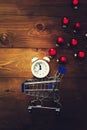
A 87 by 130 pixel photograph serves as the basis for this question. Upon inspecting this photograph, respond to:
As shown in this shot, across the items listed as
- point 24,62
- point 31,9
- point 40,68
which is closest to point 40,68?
point 40,68

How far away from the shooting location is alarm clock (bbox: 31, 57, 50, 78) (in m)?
2.02

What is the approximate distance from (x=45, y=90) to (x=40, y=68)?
0.44ft

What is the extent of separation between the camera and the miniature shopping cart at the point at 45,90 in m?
2.03

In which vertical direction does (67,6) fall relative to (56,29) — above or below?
above

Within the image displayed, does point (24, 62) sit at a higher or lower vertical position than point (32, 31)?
lower

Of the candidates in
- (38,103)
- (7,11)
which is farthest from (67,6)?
(38,103)

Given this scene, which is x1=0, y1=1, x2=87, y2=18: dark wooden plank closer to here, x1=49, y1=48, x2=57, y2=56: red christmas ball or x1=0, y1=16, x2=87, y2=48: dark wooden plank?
x1=0, y1=16, x2=87, y2=48: dark wooden plank

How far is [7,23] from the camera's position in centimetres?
206

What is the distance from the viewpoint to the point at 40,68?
6.63 feet

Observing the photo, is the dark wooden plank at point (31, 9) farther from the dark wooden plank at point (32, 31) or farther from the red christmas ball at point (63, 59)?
the red christmas ball at point (63, 59)

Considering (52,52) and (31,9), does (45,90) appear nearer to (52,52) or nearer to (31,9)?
(52,52)

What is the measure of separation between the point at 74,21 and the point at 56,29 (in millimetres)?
119

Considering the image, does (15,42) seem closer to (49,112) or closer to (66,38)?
(66,38)

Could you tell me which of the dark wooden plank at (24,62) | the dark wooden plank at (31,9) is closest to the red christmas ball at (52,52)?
the dark wooden plank at (24,62)
